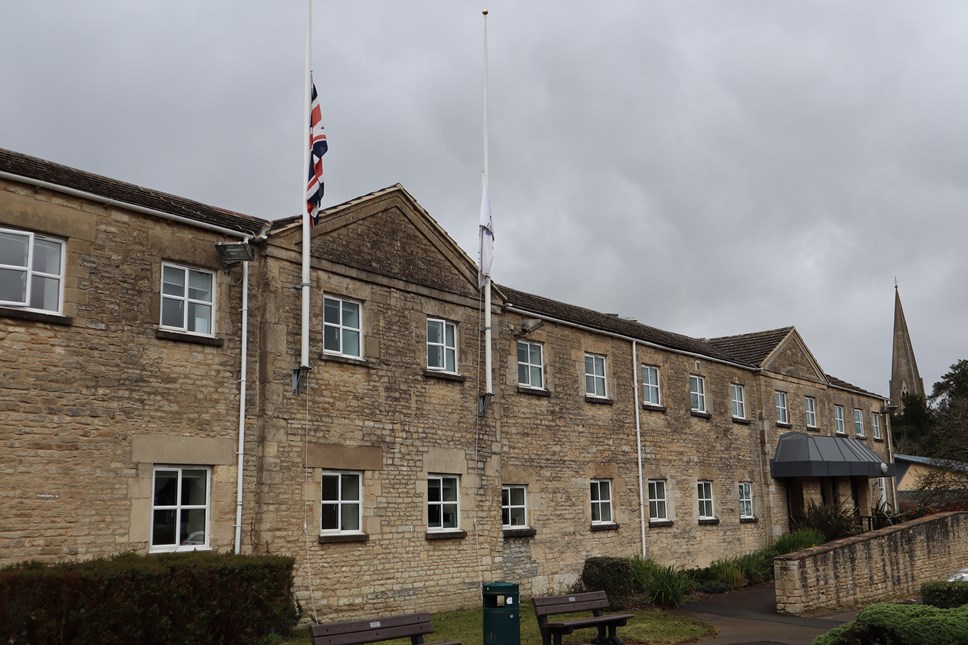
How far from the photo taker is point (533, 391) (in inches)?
827

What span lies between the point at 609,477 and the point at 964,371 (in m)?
49.9

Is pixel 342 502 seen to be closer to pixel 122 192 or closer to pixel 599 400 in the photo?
pixel 122 192

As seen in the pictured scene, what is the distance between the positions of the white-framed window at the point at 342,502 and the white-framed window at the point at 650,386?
34.7ft

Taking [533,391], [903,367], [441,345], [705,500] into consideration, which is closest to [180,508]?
[441,345]

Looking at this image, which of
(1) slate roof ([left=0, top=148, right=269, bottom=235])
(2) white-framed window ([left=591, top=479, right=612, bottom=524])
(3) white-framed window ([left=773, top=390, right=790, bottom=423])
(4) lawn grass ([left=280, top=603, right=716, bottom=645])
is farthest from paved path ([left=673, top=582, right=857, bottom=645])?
(1) slate roof ([left=0, top=148, right=269, bottom=235])

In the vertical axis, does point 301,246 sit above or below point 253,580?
above

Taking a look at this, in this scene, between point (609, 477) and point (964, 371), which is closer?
point (609, 477)

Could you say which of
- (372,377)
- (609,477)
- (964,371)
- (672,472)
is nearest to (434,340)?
(372,377)

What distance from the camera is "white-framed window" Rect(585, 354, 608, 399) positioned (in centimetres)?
2305

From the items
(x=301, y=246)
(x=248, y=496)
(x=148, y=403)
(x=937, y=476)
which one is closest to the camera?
(x=148, y=403)

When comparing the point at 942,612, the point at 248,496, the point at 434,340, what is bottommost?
the point at 942,612

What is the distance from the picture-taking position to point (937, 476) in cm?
3469

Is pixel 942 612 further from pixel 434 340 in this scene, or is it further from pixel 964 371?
pixel 964 371

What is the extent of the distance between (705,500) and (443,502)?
37.1ft
